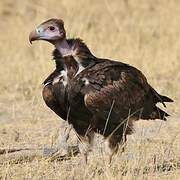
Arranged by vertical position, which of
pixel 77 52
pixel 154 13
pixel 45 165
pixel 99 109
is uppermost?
pixel 154 13

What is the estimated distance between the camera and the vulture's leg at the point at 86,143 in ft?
22.9

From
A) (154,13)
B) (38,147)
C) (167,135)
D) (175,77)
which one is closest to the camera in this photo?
(38,147)

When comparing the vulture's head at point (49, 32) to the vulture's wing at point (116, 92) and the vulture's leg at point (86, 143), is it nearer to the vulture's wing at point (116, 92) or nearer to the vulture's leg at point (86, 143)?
the vulture's wing at point (116, 92)

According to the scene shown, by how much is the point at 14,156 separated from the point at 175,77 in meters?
4.46

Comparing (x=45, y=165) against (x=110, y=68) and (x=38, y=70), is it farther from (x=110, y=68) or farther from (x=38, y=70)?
(x=38, y=70)

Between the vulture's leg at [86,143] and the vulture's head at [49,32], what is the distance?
2.77 feet

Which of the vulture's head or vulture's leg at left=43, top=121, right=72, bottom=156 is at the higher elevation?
the vulture's head

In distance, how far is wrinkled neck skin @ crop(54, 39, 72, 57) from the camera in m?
6.97

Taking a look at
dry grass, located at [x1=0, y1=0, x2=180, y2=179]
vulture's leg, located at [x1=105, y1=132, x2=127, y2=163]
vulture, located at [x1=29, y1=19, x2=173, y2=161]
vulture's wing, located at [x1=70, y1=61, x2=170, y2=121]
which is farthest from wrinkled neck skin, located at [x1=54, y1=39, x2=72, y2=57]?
dry grass, located at [x1=0, y1=0, x2=180, y2=179]

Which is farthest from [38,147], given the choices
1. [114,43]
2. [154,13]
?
[154,13]

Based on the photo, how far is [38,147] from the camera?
782 cm

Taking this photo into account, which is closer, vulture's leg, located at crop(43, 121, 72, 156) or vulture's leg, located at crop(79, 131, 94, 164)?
vulture's leg, located at crop(79, 131, 94, 164)

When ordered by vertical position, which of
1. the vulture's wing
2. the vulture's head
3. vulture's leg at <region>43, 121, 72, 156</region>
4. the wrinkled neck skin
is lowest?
vulture's leg at <region>43, 121, 72, 156</region>

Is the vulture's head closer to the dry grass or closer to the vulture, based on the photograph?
the vulture
